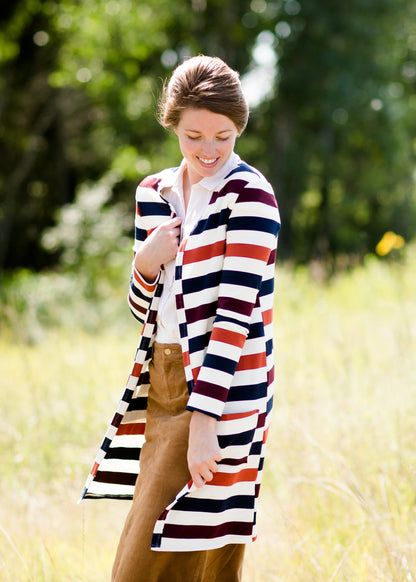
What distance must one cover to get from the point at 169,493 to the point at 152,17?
13.7m

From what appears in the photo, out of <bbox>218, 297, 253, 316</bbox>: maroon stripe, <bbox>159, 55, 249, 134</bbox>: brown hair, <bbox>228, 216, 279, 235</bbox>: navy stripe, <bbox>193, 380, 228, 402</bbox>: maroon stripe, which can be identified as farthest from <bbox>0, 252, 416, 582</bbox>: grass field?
<bbox>159, 55, 249, 134</bbox>: brown hair

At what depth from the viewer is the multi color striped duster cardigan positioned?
154cm

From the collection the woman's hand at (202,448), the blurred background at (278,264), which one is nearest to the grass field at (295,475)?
the blurred background at (278,264)

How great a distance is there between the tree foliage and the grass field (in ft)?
31.4

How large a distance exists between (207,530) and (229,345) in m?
0.46

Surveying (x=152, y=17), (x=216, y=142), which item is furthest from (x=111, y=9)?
(x=216, y=142)

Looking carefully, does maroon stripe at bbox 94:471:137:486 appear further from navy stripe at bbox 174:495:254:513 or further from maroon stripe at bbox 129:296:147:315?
maroon stripe at bbox 129:296:147:315

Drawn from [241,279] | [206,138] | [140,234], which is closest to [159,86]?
[140,234]

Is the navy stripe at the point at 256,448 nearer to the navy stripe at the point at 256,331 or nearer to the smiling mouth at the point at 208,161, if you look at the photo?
the navy stripe at the point at 256,331

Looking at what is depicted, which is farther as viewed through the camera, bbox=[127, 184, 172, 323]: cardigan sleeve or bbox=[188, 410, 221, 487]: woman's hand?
bbox=[127, 184, 172, 323]: cardigan sleeve

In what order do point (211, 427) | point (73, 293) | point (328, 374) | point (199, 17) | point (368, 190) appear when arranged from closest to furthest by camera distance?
point (211, 427) < point (328, 374) < point (73, 293) < point (199, 17) < point (368, 190)

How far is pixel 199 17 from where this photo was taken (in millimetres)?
14789

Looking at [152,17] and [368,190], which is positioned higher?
[152,17]

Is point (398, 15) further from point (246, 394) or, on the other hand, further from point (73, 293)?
point (246, 394)
